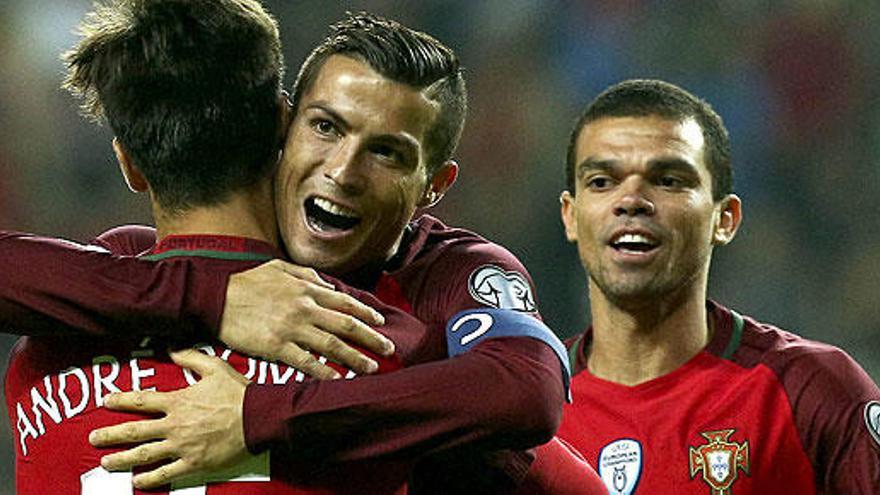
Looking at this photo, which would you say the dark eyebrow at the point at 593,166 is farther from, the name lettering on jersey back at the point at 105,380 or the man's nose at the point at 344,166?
the name lettering on jersey back at the point at 105,380

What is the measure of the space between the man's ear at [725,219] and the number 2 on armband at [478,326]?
1424 mm

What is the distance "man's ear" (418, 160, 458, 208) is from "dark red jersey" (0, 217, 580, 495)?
71cm

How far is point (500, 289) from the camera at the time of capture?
2.32 meters

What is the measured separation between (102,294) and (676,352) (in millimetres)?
1805

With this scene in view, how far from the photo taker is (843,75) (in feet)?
21.2

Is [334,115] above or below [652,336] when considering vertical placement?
above

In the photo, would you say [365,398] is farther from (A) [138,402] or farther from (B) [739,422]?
(B) [739,422]

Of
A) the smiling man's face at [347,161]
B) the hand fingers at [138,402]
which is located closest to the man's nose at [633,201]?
the smiling man's face at [347,161]

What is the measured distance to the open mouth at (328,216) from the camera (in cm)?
247

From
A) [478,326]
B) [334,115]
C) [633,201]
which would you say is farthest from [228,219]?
[633,201]

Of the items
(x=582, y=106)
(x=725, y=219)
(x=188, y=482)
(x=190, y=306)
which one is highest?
(x=190, y=306)

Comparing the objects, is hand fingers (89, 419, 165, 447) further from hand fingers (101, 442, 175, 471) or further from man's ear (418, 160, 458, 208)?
man's ear (418, 160, 458, 208)

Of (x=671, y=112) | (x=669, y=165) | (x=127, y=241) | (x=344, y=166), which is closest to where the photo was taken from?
(x=344, y=166)

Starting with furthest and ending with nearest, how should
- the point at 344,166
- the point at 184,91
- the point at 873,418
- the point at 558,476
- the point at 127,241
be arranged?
the point at 873,418 → the point at 127,241 → the point at 344,166 → the point at 558,476 → the point at 184,91
